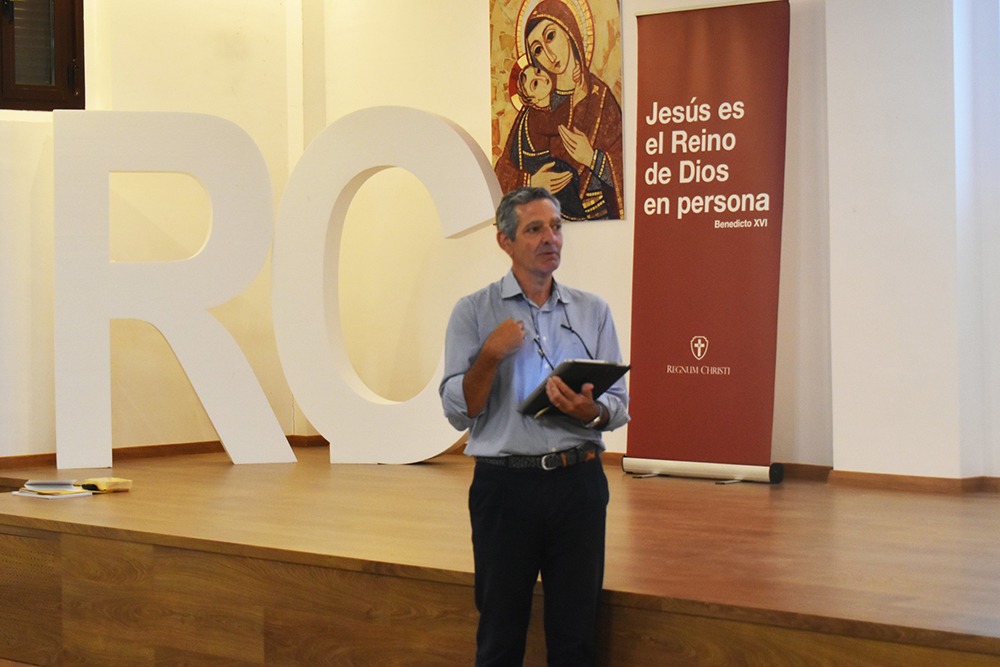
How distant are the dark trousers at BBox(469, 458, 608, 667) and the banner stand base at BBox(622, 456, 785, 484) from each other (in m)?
3.29

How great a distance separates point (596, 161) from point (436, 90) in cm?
144

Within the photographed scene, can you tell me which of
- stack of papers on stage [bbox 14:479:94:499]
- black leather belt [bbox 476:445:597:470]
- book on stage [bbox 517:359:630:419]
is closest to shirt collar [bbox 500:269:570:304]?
book on stage [bbox 517:359:630:419]

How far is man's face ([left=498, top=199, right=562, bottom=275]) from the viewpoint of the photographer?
2867 millimetres

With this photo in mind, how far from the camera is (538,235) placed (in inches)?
113

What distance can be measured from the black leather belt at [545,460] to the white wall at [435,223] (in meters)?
3.38

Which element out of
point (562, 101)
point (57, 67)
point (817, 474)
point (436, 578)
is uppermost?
point (57, 67)

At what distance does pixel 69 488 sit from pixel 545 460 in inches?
134

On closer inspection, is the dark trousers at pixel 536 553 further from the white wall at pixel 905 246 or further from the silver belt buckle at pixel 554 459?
the white wall at pixel 905 246

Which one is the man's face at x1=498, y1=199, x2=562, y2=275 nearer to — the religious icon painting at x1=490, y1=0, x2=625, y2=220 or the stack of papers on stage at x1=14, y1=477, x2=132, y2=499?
the stack of papers on stage at x1=14, y1=477, x2=132, y2=499

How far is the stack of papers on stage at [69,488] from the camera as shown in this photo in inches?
214

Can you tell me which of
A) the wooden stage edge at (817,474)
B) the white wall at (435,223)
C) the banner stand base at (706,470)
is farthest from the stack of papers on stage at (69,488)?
the banner stand base at (706,470)

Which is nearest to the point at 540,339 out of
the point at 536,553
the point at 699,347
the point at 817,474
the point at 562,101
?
the point at 536,553

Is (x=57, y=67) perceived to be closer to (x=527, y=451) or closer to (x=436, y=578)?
(x=436, y=578)

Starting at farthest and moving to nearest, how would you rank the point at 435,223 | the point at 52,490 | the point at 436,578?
the point at 435,223
the point at 52,490
the point at 436,578
